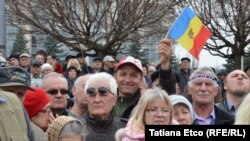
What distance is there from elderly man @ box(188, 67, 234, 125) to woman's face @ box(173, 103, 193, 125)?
0.29m

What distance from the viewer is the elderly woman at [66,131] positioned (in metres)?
4.07

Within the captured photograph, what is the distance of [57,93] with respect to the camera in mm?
5387

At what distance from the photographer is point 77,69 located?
1087 cm

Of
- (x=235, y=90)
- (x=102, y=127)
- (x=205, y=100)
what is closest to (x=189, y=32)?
(x=235, y=90)

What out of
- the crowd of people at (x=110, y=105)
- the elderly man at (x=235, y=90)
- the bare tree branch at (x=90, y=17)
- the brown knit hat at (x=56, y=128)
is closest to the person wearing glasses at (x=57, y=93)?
the crowd of people at (x=110, y=105)

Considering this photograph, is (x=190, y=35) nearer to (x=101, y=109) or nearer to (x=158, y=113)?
(x=101, y=109)

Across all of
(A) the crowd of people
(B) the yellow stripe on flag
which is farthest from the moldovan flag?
(A) the crowd of people

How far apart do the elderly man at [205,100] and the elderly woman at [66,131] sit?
55.8 inches

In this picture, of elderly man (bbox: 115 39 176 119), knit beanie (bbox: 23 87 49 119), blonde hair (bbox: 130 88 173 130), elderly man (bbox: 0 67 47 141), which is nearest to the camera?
elderly man (bbox: 0 67 47 141)

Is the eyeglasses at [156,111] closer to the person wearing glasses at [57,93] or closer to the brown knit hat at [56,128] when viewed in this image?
the brown knit hat at [56,128]

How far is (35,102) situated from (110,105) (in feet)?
2.03

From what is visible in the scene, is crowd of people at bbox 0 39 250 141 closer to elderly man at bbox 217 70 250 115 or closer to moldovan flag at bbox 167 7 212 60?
elderly man at bbox 217 70 250 115

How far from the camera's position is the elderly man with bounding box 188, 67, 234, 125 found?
17.2 feet

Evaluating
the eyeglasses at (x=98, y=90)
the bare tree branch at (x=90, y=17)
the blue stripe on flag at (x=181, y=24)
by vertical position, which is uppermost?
the bare tree branch at (x=90, y=17)
